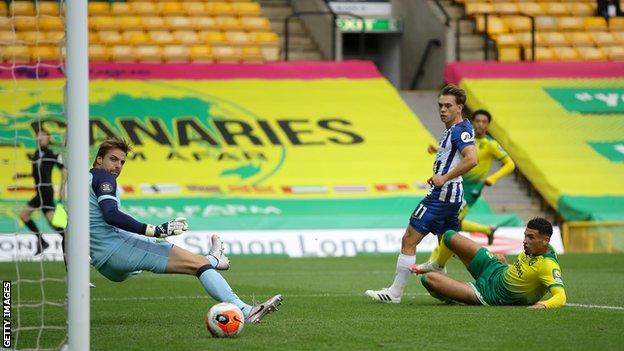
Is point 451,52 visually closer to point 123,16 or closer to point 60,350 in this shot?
point 123,16

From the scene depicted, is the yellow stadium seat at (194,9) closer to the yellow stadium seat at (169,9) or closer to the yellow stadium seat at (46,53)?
the yellow stadium seat at (169,9)

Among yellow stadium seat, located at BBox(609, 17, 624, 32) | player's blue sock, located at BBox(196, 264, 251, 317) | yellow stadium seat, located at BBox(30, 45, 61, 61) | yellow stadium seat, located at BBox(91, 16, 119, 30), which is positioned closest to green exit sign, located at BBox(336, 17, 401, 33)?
yellow stadium seat, located at BBox(609, 17, 624, 32)

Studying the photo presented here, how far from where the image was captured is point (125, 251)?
30.9ft

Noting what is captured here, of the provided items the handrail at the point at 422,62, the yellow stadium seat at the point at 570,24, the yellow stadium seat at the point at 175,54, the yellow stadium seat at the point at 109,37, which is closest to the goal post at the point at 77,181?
the yellow stadium seat at the point at 175,54

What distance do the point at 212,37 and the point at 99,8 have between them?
8.24ft

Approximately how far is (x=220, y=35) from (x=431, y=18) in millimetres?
4850

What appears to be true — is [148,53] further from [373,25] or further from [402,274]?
[402,274]

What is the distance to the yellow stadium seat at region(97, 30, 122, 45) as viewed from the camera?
87.8 ft

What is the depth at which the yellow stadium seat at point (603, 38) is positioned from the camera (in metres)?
29.0

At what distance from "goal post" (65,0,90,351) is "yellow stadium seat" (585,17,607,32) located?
2354cm

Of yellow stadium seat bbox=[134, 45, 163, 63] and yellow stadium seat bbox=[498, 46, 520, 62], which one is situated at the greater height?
yellow stadium seat bbox=[134, 45, 163, 63]

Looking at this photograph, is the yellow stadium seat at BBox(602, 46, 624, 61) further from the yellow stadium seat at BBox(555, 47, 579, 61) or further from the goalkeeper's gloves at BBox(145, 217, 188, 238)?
the goalkeeper's gloves at BBox(145, 217, 188, 238)

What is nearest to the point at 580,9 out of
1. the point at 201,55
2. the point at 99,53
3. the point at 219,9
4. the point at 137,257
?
the point at 219,9

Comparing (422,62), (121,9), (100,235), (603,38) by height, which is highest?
(100,235)
